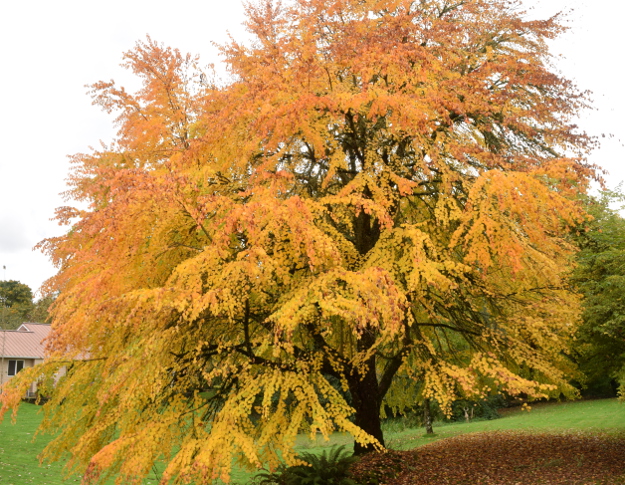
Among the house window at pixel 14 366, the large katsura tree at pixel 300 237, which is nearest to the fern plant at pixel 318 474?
the large katsura tree at pixel 300 237

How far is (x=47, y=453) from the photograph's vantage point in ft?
23.0

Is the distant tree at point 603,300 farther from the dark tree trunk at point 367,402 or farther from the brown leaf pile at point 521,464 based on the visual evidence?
the dark tree trunk at point 367,402

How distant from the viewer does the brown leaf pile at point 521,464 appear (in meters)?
8.60

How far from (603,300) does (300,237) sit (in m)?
7.85

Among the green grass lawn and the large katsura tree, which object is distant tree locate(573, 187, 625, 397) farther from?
the green grass lawn

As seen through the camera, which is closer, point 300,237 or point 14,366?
point 300,237

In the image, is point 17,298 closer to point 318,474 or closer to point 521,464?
point 318,474

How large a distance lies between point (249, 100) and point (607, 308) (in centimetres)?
831

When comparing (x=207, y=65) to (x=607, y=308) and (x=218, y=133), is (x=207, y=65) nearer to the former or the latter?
(x=218, y=133)

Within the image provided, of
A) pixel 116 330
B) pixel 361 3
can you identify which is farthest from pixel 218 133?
pixel 361 3

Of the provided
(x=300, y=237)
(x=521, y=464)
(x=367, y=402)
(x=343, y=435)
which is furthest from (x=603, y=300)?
(x=343, y=435)

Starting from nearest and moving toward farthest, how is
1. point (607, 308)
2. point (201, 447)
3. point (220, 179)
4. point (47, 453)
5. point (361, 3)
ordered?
point (201, 447) → point (47, 453) → point (220, 179) → point (361, 3) → point (607, 308)

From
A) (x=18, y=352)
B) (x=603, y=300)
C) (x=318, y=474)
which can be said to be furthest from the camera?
(x=18, y=352)

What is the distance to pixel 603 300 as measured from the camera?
411 inches
